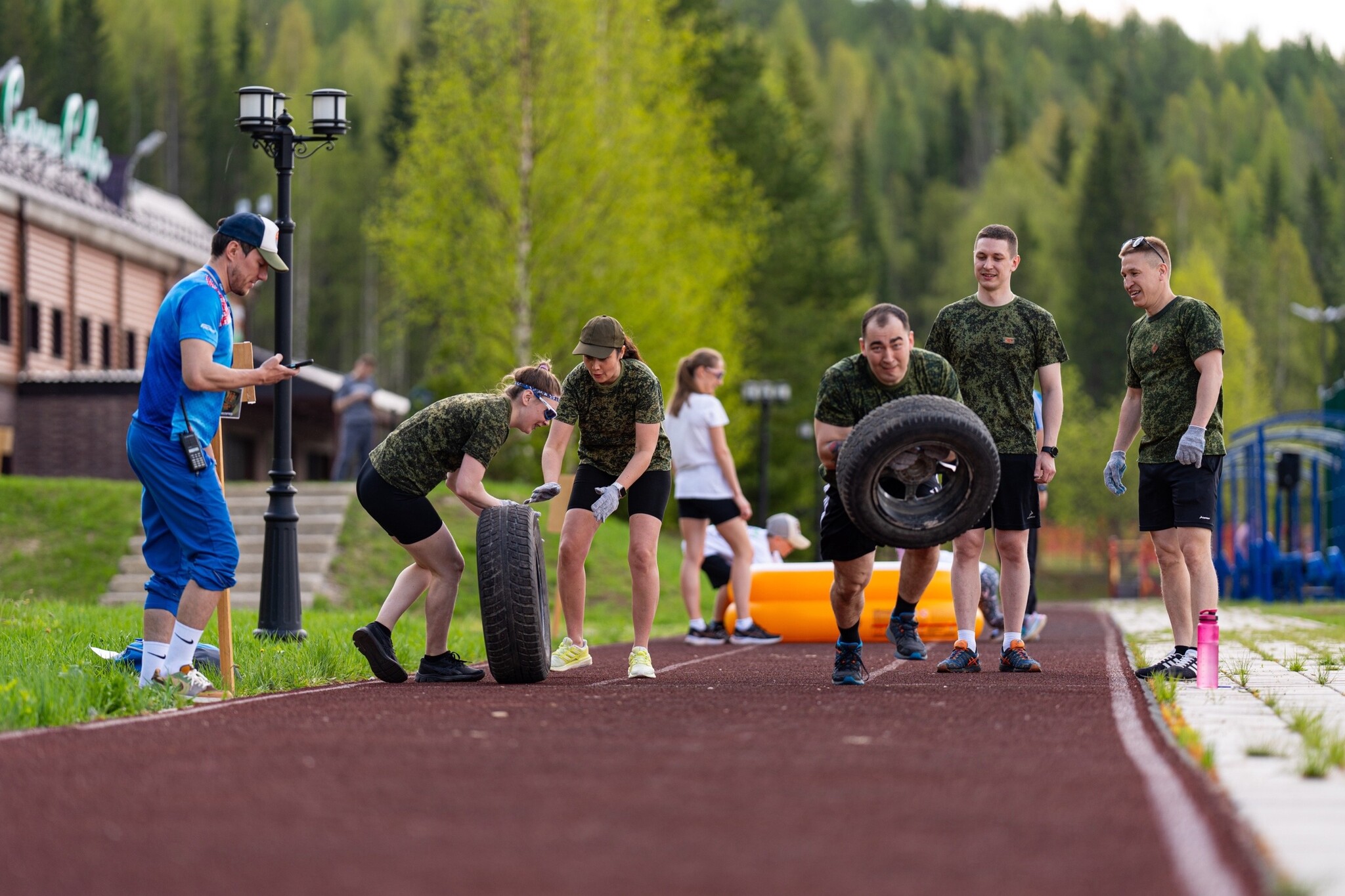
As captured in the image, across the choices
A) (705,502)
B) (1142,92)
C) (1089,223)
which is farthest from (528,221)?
(1142,92)

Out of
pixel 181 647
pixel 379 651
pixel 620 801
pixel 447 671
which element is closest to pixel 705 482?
pixel 447 671

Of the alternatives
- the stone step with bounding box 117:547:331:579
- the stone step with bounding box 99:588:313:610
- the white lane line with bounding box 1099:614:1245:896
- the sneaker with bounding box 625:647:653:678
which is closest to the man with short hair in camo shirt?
the sneaker with bounding box 625:647:653:678

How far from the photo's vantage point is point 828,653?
40.0 ft

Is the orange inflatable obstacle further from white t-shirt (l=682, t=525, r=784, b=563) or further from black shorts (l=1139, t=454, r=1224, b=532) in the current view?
black shorts (l=1139, t=454, r=1224, b=532)

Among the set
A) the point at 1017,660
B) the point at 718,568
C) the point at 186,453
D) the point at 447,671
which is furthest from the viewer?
the point at 718,568

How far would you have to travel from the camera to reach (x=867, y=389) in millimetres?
8367

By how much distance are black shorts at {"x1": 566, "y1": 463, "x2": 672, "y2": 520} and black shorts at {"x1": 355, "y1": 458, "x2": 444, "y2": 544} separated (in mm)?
887

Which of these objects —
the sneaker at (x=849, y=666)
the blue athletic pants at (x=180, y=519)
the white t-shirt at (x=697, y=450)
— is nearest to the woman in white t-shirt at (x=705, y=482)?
the white t-shirt at (x=697, y=450)

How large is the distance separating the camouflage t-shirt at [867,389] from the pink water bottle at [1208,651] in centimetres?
163

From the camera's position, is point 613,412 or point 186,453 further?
point 613,412

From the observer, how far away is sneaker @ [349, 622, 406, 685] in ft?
28.8

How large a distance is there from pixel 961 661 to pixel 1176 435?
1.69 meters

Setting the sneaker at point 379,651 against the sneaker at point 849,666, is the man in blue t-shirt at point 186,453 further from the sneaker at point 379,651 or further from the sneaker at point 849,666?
the sneaker at point 849,666

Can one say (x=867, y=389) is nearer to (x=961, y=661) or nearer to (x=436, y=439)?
(x=961, y=661)
